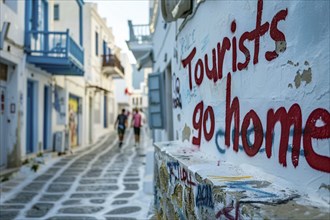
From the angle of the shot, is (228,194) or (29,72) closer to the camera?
(228,194)

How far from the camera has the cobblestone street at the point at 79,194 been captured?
17.8 ft

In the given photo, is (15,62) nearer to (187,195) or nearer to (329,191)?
(187,195)

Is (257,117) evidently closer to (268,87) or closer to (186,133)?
(268,87)

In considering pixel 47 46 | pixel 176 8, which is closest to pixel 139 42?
pixel 47 46

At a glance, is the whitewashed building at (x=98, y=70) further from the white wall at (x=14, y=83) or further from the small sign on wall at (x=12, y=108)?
the small sign on wall at (x=12, y=108)

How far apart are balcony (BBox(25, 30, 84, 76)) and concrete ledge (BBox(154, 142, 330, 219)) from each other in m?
7.94

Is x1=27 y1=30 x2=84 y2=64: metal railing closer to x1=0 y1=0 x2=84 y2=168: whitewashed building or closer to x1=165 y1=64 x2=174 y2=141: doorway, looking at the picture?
x1=0 y1=0 x2=84 y2=168: whitewashed building

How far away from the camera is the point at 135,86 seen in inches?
1838

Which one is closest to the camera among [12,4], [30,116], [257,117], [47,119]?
[257,117]

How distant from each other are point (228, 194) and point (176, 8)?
2.90 meters

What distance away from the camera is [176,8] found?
13.8 feet

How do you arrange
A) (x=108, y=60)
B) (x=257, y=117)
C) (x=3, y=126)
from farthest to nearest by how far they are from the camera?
1. (x=108, y=60)
2. (x=3, y=126)
3. (x=257, y=117)

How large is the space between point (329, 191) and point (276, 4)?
3.37 feet

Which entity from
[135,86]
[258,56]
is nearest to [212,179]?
[258,56]
